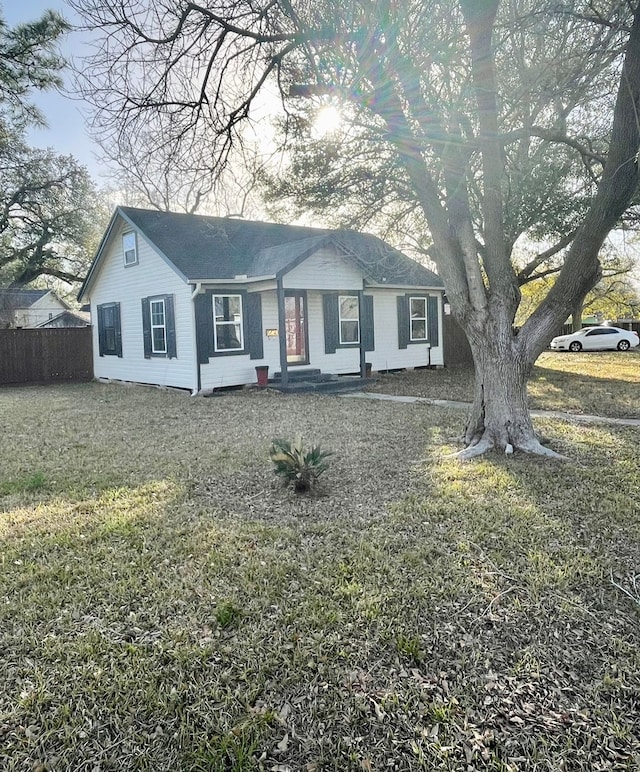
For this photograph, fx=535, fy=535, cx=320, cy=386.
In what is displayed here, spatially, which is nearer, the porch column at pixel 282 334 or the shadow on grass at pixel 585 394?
the shadow on grass at pixel 585 394

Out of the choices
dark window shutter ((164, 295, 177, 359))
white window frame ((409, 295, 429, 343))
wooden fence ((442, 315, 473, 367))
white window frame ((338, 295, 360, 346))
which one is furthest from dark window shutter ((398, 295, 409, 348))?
dark window shutter ((164, 295, 177, 359))

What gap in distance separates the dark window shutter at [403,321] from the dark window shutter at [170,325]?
6.84m

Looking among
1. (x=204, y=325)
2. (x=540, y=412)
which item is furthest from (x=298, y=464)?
(x=204, y=325)

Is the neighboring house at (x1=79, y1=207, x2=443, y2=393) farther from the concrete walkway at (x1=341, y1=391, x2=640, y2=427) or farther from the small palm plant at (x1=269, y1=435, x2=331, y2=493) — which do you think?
the small palm plant at (x1=269, y1=435, x2=331, y2=493)

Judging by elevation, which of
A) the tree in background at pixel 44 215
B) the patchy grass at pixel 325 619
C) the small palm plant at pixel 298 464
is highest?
the tree in background at pixel 44 215

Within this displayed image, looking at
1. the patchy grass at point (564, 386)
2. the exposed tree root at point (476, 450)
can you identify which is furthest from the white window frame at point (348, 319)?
the exposed tree root at point (476, 450)

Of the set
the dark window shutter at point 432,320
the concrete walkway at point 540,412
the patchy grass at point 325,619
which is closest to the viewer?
the patchy grass at point 325,619

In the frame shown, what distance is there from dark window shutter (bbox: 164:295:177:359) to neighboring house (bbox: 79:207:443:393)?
0.03m

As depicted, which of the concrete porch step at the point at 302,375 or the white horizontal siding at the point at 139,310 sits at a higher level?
the white horizontal siding at the point at 139,310

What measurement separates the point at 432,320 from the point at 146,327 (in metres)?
8.84

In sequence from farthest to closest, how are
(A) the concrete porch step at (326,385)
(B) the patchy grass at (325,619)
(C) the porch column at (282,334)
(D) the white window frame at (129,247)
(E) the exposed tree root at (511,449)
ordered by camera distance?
(D) the white window frame at (129,247)
(A) the concrete porch step at (326,385)
(C) the porch column at (282,334)
(E) the exposed tree root at (511,449)
(B) the patchy grass at (325,619)

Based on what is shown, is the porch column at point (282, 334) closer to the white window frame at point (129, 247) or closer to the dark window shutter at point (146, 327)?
the dark window shutter at point (146, 327)

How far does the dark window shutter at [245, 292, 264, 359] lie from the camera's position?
43.1 feet

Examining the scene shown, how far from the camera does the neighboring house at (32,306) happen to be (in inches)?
1415
